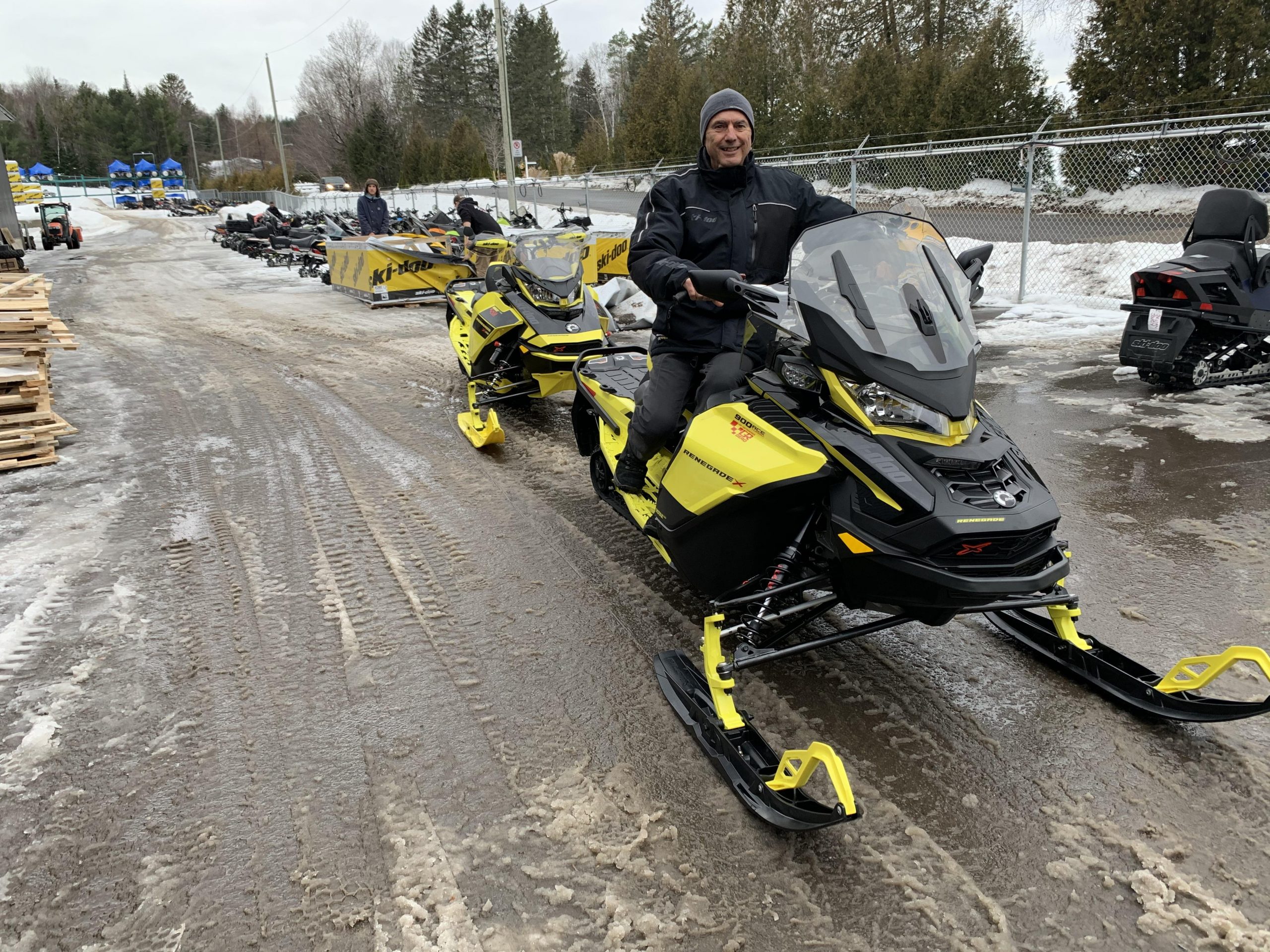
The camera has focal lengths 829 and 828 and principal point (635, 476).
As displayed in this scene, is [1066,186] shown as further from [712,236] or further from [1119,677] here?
[1119,677]

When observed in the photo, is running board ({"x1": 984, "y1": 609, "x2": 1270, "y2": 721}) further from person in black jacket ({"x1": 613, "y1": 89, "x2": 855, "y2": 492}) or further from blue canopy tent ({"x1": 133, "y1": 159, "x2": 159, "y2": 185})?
blue canopy tent ({"x1": 133, "y1": 159, "x2": 159, "y2": 185})

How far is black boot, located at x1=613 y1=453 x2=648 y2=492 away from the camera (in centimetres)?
370

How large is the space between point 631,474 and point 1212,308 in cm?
557

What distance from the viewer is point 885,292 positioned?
8.58ft

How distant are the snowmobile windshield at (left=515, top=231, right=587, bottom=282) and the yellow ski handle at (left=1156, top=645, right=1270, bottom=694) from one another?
496 centimetres

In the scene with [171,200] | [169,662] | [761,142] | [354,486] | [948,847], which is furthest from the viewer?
[171,200]

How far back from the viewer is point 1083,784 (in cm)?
248

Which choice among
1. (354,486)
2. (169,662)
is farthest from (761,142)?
(169,662)

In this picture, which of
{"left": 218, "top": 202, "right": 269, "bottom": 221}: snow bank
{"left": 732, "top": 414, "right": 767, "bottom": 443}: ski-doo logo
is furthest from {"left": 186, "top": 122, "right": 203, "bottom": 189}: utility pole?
{"left": 732, "top": 414, "right": 767, "bottom": 443}: ski-doo logo

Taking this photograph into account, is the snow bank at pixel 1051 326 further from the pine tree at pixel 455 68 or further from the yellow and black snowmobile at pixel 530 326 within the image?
the pine tree at pixel 455 68

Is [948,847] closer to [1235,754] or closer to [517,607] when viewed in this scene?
[1235,754]

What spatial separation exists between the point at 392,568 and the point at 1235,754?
3.40m

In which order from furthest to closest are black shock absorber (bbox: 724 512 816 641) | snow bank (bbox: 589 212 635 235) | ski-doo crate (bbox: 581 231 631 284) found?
snow bank (bbox: 589 212 635 235)
ski-doo crate (bbox: 581 231 631 284)
black shock absorber (bbox: 724 512 816 641)

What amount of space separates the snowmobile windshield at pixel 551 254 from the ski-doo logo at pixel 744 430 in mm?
4015
